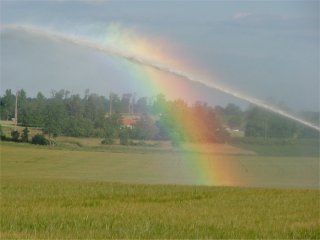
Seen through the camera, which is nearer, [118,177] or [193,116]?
[193,116]

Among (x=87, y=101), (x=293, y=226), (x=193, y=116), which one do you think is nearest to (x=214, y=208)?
(x=293, y=226)

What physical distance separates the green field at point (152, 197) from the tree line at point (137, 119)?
1.17 meters

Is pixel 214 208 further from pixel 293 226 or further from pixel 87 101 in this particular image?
pixel 87 101

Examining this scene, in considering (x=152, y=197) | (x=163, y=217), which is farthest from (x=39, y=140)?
(x=163, y=217)

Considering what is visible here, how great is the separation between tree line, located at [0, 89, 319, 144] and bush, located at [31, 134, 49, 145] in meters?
0.55

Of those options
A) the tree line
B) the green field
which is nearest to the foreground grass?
the green field

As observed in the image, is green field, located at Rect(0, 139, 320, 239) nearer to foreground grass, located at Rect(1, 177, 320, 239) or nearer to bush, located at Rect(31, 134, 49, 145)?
foreground grass, located at Rect(1, 177, 320, 239)

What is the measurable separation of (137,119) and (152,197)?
29.6 metres

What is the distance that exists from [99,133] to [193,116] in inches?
582

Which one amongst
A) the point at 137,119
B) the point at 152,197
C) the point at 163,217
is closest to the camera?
the point at 163,217

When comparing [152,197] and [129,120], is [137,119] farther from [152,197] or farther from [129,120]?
[152,197]

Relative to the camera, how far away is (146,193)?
2659 cm

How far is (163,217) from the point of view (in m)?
16.5

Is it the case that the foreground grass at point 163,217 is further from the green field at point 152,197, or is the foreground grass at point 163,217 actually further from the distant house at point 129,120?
the distant house at point 129,120
